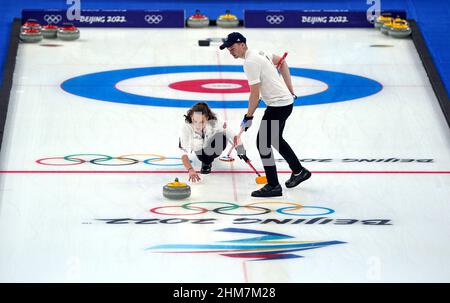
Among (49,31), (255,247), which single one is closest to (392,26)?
(49,31)

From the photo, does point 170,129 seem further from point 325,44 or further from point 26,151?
point 325,44

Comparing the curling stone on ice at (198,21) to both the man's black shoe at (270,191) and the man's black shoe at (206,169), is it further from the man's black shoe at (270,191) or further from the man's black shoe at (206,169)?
the man's black shoe at (270,191)

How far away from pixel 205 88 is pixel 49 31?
3815mm

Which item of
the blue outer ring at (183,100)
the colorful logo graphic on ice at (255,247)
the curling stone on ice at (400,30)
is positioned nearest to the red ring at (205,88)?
the blue outer ring at (183,100)

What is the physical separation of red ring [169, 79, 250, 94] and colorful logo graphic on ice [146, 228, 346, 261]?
18.8 ft

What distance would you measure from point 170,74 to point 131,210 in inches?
235

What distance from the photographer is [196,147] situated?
11.5 metres

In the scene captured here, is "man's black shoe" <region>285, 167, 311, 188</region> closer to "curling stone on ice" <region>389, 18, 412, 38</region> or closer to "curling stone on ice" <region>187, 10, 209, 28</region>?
"curling stone on ice" <region>389, 18, 412, 38</region>

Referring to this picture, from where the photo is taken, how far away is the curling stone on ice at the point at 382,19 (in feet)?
60.3

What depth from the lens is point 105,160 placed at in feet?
39.5

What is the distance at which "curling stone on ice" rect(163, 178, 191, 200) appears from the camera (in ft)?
34.7

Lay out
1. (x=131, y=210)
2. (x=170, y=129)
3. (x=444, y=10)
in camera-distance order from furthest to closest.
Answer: (x=444, y=10), (x=170, y=129), (x=131, y=210)

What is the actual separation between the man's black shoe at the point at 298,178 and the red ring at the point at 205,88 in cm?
423
